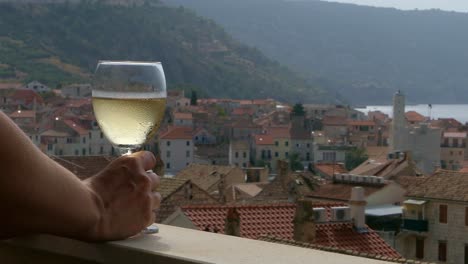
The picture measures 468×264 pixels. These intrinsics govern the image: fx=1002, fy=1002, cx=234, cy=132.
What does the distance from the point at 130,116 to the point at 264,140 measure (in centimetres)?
6878

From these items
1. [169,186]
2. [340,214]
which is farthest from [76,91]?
[340,214]

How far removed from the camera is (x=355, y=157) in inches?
2427

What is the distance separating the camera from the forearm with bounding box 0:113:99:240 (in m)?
1.61

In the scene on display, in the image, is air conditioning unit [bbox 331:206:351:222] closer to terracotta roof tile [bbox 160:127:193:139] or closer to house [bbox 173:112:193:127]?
Answer: terracotta roof tile [bbox 160:127:193:139]

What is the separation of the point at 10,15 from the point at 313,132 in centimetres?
5582

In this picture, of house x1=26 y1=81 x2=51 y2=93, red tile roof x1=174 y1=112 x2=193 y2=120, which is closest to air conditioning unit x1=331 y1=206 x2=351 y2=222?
red tile roof x1=174 y1=112 x2=193 y2=120

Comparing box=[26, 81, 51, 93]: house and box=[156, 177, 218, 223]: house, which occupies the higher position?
box=[26, 81, 51, 93]: house

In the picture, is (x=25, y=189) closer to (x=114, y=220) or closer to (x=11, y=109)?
(x=114, y=220)

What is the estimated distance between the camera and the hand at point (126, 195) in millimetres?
1851

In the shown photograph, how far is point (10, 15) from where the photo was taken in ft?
396

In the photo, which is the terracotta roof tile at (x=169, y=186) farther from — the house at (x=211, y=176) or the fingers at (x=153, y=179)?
the fingers at (x=153, y=179)

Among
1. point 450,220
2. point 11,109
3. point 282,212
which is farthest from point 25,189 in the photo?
point 11,109

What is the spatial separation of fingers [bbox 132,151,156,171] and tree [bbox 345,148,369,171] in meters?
57.3

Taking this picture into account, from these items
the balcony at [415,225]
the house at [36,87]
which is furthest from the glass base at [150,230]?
the house at [36,87]
